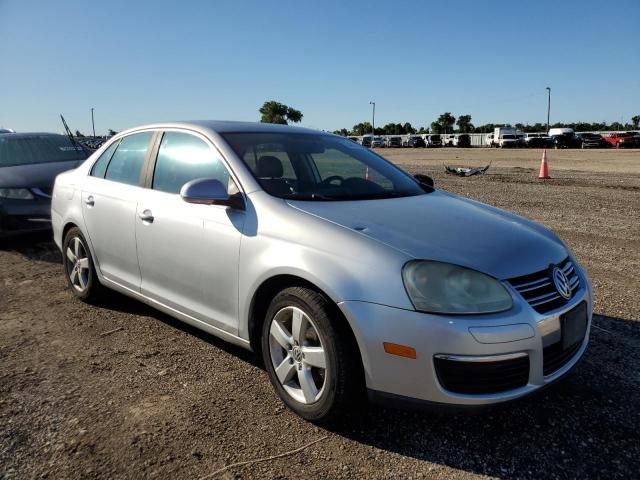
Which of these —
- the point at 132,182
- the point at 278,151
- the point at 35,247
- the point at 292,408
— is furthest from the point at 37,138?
the point at 292,408

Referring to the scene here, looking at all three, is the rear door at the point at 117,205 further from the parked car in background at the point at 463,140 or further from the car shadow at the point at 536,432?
the parked car in background at the point at 463,140

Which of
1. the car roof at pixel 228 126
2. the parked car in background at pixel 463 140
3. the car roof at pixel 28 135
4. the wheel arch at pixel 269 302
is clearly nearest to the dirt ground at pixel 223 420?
the wheel arch at pixel 269 302

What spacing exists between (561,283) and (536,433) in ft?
2.49

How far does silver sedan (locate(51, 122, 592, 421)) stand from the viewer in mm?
2342

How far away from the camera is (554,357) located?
2.53m

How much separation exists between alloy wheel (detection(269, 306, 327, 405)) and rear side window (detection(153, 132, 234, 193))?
0.92 meters

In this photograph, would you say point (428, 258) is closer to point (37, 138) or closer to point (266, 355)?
point (266, 355)

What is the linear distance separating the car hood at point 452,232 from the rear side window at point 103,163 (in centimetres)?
219

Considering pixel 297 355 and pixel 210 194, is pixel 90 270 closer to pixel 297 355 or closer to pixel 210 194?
pixel 210 194

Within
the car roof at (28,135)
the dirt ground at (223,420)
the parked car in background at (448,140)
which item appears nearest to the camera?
the dirt ground at (223,420)

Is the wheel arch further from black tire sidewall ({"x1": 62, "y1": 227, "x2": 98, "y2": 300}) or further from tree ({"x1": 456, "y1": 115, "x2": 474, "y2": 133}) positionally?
tree ({"x1": 456, "y1": 115, "x2": 474, "y2": 133})

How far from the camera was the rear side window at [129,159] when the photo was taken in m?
3.96

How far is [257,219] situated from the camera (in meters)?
2.92

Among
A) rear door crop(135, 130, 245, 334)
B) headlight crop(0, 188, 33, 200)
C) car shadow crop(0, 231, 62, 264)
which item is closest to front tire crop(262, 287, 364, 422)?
rear door crop(135, 130, 245, 334)
